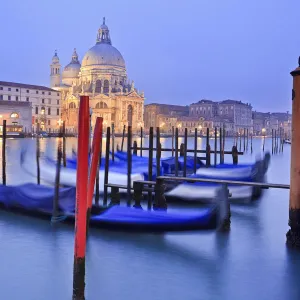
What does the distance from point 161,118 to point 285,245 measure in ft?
194

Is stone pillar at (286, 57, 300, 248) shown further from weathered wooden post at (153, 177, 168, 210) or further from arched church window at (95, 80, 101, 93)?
arched church window at (95, 80, 101, 93)

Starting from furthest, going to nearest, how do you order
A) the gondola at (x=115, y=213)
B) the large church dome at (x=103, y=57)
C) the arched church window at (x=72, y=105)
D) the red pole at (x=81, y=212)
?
the large church dome at (x=103, y=57) < the arched church window at (x=72, y=105) < the gondola at (x=115, y=213) < the red pole at (x=81, y=212)

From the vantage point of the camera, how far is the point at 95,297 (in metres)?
3.70

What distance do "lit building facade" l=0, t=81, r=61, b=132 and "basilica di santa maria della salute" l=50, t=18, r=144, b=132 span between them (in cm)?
286

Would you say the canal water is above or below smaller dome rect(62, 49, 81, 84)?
below

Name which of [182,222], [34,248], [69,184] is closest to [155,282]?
[182,222]

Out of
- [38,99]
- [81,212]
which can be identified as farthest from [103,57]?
[81,212]

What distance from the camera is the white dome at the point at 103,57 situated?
5175cm

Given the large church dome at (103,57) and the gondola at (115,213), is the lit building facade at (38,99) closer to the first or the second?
the large church dome at (103,57)

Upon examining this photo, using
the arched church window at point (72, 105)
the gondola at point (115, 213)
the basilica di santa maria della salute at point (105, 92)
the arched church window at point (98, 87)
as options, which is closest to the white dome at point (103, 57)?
the basilica di santa maria della salute at point (105, 92)

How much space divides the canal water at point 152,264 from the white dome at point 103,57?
153 ft

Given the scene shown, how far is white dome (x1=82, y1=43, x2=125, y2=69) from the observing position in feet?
170

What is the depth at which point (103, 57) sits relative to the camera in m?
51.8

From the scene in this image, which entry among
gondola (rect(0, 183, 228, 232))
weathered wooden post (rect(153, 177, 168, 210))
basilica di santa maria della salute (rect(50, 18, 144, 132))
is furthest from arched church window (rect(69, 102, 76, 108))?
weathered wooden post (rect(153, 177, 168, 210))
